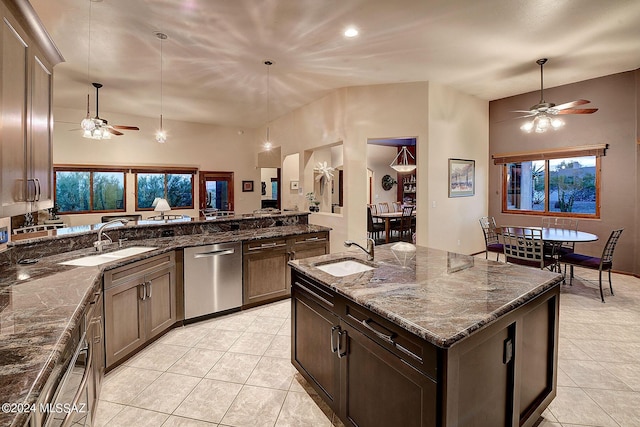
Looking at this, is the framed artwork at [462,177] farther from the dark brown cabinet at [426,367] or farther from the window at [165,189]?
the window at [165,189]

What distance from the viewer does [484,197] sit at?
22.1 ft

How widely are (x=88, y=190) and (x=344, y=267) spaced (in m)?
7.43

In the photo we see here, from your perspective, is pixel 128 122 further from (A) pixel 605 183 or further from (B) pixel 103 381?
(A) pixel 605 183

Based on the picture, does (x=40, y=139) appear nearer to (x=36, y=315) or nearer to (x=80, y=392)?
(x=36, y=315)

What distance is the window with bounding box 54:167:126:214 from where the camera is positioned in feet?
22.5

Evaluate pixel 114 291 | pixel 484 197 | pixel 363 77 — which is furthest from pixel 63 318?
pixel 484 197

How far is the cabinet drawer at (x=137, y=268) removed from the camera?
2.30 meters

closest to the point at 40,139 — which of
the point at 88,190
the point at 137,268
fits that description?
the point at 137,268

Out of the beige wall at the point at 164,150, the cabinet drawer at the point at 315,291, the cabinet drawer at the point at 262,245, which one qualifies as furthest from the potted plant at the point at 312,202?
the cabinet drawer at the point at 315,291

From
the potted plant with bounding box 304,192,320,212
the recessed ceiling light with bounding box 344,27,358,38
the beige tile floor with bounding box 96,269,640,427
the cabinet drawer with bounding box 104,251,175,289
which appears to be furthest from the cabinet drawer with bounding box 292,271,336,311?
the potted plant with bounding box 304,192,320,212

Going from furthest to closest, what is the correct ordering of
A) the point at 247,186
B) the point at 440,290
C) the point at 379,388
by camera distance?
the point at 247,186 → the point at 440,290 → the point at 379,388

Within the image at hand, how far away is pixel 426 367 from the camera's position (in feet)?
3.97

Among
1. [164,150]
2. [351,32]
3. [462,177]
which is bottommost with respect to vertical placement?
[462,177]

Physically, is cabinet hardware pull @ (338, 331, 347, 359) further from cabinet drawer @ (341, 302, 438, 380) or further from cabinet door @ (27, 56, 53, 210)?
cabinet door @ (27, 56, 53, 210)
